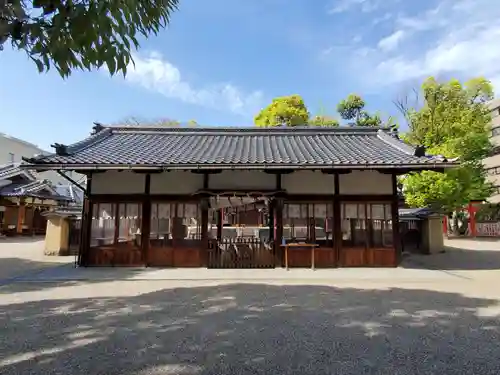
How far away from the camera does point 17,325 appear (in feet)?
16.4

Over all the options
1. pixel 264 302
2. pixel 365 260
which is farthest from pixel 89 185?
pixel 365 260

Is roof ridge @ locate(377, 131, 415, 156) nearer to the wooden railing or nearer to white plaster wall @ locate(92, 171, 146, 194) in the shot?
the wooden railing

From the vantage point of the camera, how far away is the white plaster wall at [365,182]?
36.6 ft

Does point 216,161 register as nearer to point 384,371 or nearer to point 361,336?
point 361,336

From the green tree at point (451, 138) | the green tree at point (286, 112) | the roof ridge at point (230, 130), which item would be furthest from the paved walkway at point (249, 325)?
the green tree at point (286, 112)

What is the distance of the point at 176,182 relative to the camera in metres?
11.2

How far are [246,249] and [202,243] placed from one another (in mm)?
1431

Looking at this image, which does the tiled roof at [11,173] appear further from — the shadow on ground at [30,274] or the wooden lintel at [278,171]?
the wooden lintel at [278,171]

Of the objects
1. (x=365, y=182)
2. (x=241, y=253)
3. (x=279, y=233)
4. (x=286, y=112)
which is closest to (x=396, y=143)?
(x=365, y=182)

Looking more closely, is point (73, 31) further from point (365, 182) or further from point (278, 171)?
point (365, 182)

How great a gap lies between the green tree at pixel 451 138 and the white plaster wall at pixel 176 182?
1376cm

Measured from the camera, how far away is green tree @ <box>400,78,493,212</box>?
19.1 m

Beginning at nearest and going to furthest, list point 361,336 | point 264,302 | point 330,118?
point 361,336 < point 264,302 < point 330,118

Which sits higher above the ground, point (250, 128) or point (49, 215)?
point (250, 128)
